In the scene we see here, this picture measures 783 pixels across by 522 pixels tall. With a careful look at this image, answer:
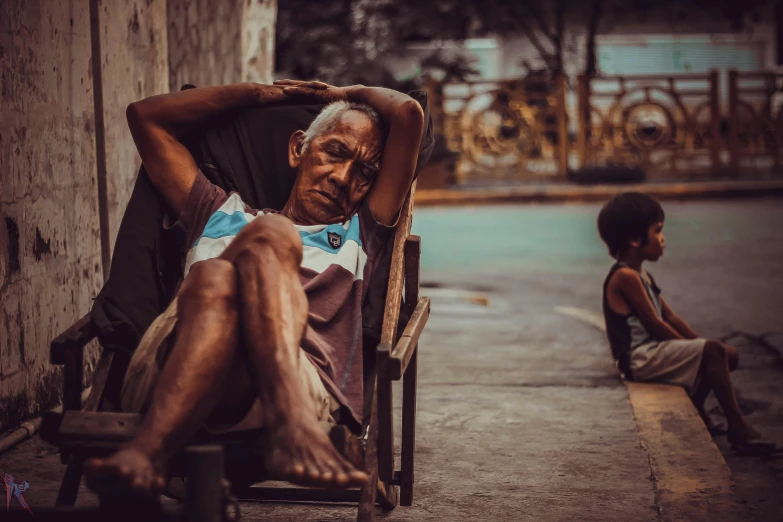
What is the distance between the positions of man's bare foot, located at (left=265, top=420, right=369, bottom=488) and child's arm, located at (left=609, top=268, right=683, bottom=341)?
261 centimetres

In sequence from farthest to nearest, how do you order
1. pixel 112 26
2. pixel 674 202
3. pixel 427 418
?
pixel 674 202
pixel 112 26
pixel 427 418

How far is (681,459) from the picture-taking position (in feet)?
13.5

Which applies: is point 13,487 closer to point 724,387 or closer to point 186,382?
point 186,382

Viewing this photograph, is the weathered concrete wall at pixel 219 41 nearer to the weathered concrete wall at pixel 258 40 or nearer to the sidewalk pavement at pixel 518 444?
the weathered concrete wall at pixel 258 40

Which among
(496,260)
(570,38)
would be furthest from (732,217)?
(570,38)

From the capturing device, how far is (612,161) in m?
16.6

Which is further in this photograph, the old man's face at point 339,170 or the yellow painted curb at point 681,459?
the old man's face at point 339,170

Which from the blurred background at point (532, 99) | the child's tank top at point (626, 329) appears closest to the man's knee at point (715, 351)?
the child's tank top at point (626, 329)

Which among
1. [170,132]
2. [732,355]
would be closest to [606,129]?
[732,355]

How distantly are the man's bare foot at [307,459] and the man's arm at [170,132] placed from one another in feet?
4.25

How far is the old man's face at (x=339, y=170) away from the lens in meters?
3.70

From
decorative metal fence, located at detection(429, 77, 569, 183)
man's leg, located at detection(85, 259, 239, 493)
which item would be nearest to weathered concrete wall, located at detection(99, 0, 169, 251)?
man's leg, located at detection(85, 259, 239, 493)

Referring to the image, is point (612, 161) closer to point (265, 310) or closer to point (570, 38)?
point (570, 38)

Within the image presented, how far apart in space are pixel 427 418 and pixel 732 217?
8.70 metres
